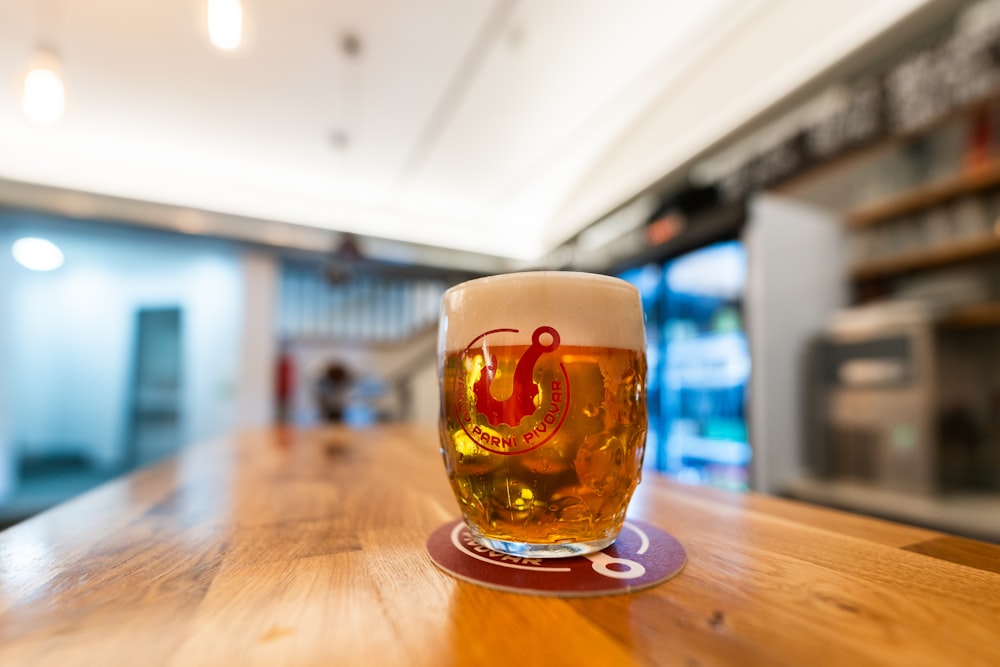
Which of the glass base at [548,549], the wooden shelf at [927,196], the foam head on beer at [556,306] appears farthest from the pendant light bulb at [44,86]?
the wooden shelf at [927,196]

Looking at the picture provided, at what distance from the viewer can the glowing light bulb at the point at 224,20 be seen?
1627 millimetres

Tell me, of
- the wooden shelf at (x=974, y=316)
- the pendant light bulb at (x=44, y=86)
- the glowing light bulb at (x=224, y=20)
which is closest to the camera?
the glowing light bulb at (x=224, y=20)

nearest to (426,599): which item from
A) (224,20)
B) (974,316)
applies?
(224,20)

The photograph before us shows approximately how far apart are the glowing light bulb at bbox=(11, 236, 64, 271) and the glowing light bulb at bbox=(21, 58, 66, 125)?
12.0ft

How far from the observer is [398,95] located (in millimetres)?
3436

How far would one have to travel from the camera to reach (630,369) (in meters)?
0.42

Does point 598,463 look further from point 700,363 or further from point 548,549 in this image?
point 700,363

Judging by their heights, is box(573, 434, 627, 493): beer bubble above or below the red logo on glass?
below

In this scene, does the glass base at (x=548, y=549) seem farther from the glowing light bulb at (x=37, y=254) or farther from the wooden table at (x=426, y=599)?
the glowing light bulb at (x=37, y=254)

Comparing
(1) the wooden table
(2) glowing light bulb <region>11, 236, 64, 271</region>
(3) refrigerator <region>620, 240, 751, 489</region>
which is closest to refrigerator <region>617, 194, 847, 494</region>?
(3) refrigerator <region>620, 240, 751, 489</region>

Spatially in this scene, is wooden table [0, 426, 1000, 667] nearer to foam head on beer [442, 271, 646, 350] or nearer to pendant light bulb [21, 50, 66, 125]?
foam head on beer [442, 271, 646, 350]

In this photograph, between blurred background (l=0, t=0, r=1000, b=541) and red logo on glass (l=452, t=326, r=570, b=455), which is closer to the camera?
red logo on glass (l=452, t=326, r=570, b=455)

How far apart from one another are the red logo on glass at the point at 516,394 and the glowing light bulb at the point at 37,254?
6296 millimetres

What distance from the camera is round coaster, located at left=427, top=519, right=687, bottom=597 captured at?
1.08 feet
